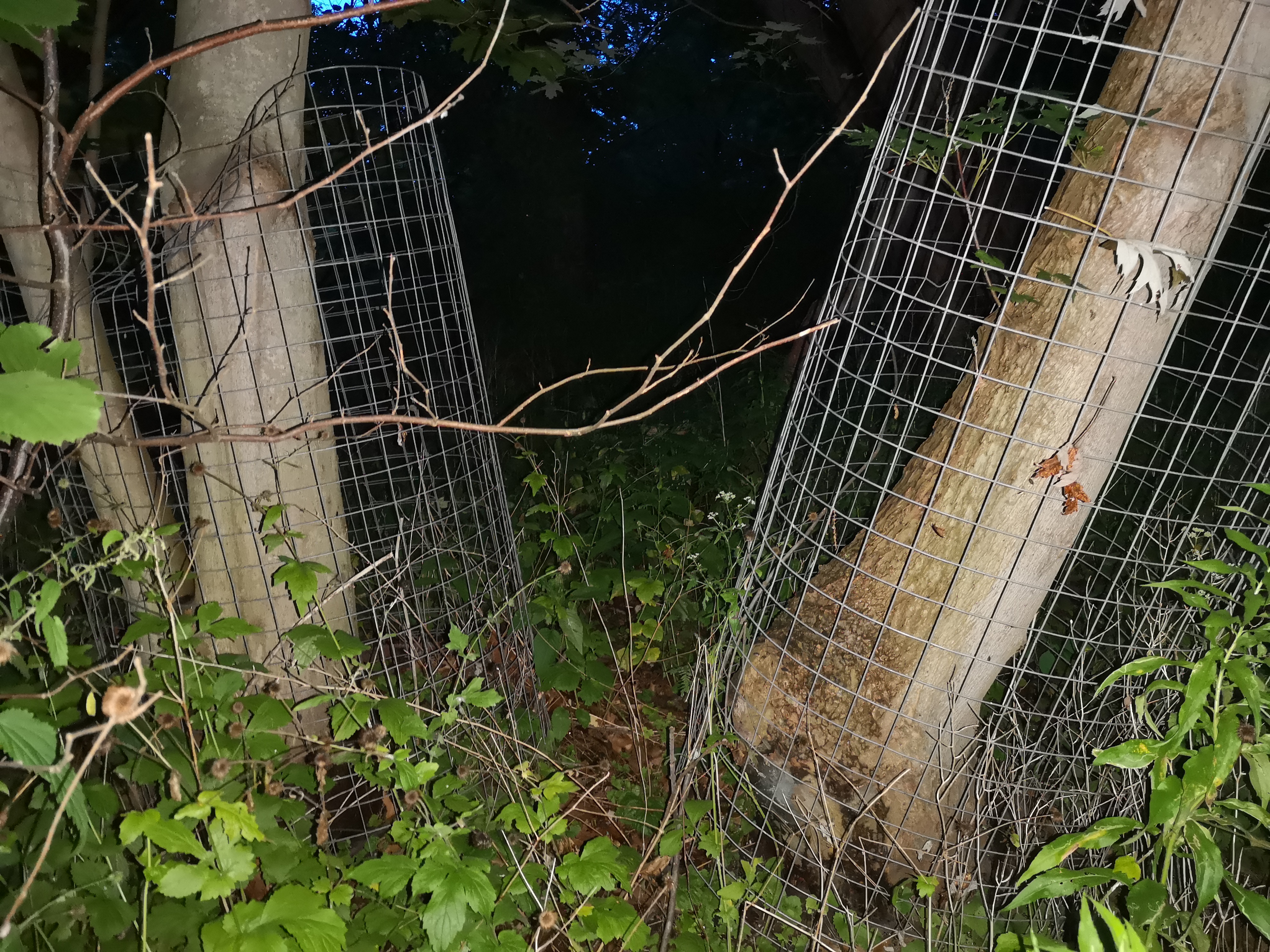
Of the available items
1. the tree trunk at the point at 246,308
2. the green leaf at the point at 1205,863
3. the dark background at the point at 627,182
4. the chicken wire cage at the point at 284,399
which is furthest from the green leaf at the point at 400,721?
the dark background at the point at 627,182

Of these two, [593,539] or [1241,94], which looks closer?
[1241,94]

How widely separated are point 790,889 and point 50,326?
2129 millimetres

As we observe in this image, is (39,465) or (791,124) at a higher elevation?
(791,124)

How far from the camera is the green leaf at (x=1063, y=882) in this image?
54.6 inches

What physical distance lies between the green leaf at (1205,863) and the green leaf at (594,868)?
3.50ft

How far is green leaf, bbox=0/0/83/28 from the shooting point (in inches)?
32.5

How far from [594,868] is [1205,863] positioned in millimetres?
1136

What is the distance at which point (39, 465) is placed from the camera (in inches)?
94.3

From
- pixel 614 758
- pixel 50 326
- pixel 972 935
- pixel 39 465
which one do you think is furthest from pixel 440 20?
pixel 972 935

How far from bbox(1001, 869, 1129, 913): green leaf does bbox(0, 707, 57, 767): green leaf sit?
1521 mm

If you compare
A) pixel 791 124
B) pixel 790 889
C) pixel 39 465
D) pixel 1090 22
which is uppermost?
pixel 1090 22

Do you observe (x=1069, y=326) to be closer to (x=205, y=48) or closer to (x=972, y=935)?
(x=972, y=935)

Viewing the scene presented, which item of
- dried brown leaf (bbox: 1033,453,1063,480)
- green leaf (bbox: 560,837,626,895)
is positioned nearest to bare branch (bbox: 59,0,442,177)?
green leaf (bbox: 560,837,626,895)

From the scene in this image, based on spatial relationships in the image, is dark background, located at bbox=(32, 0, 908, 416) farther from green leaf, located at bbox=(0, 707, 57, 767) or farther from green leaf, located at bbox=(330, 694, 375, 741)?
green leaf, located at bbox=(0, 707, 57, 767)
